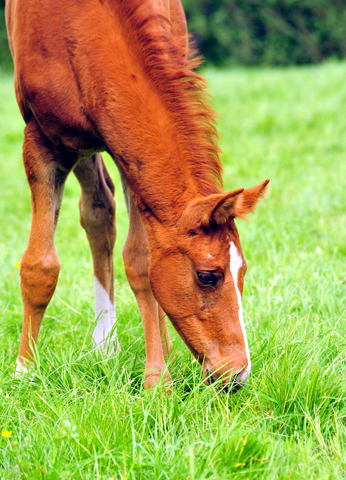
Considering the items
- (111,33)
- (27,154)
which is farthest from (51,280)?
(111,33)

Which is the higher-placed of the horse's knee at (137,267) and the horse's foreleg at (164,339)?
the horse's knee at (137,267)

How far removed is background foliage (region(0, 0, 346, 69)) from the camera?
2347 cm

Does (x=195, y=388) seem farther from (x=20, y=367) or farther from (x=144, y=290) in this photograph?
(x=20, y=367)

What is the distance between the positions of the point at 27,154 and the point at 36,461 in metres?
1.42

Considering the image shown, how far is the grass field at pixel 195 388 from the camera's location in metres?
1.76

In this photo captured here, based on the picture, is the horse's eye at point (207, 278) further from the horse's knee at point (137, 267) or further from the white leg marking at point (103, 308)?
the white leg marking at point (103, 308)

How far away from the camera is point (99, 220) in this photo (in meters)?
3.19

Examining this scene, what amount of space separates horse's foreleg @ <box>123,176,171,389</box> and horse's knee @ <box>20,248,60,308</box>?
38cm

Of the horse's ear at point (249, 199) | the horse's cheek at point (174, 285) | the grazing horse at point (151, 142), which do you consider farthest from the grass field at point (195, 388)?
the horse's ear at point (249, 199)

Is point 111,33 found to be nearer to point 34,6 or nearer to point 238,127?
point 34,6

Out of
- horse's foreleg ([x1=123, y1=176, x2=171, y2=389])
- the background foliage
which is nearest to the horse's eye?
horse's foreleg ([x1=123, y1=176, x2=171, y2=389])

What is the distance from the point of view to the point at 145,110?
7.35ft

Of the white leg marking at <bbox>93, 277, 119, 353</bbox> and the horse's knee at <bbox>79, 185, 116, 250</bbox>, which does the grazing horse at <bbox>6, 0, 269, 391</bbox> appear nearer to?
the white leg marking at <bbox>93, 277, 119, 353</bbox>

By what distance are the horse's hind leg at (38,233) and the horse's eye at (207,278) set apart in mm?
854
